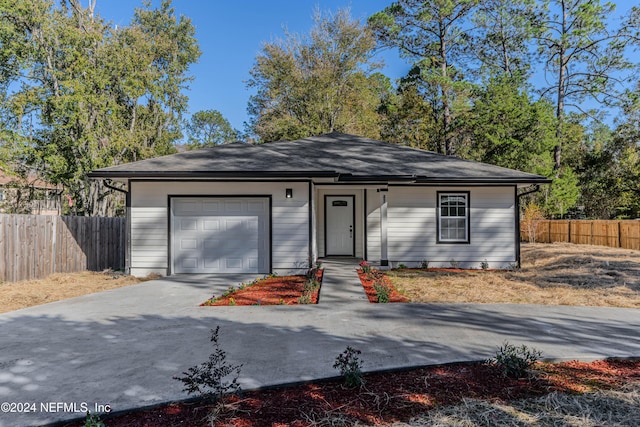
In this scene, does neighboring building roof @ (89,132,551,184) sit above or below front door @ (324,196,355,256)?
above

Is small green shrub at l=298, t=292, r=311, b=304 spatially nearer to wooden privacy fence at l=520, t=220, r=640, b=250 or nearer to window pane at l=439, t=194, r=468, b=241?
window pane at l=439, t=194, r=468, b=241

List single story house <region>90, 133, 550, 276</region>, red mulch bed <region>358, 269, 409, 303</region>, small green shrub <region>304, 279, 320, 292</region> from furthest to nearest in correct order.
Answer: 1. single story house <region>90, 133, 550, 276</region>
2. small green shrub <region>304, 279, 320, 292</region>
3. red mulch bed <region>358, 269, 409, 303</region>

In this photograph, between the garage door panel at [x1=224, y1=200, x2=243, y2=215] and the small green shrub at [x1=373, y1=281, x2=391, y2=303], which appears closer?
the small green shrub at [x1=373, y1=281, x2=391, y2=303]

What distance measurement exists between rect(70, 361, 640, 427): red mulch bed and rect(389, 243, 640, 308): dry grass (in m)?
3.10

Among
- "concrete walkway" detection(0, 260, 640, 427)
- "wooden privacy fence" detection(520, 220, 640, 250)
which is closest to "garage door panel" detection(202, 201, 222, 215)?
"concrete walkway" detection(0, 260, 640, 427)

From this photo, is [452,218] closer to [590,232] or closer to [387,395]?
[387,395]

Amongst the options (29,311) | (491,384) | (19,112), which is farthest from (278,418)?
(19,112)

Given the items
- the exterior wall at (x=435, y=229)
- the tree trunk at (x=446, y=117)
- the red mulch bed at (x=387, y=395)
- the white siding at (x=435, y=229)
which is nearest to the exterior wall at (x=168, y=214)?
the exterior wall at (x=435, y=229)

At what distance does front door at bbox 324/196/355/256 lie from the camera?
11.6 metres

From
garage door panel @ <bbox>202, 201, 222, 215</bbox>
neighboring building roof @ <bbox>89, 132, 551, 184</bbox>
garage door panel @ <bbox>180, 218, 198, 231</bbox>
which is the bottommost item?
garage door panel @ <bbox>180, 218, 198, 231</bbox>

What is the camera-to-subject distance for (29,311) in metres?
5.76

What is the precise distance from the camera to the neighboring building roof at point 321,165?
859 centimetres

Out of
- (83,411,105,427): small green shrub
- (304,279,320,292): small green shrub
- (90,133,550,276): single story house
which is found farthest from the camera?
(90,133,550,276): single story house

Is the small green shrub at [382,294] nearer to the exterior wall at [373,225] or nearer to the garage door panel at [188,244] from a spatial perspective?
the exterior wall at [373,225]
